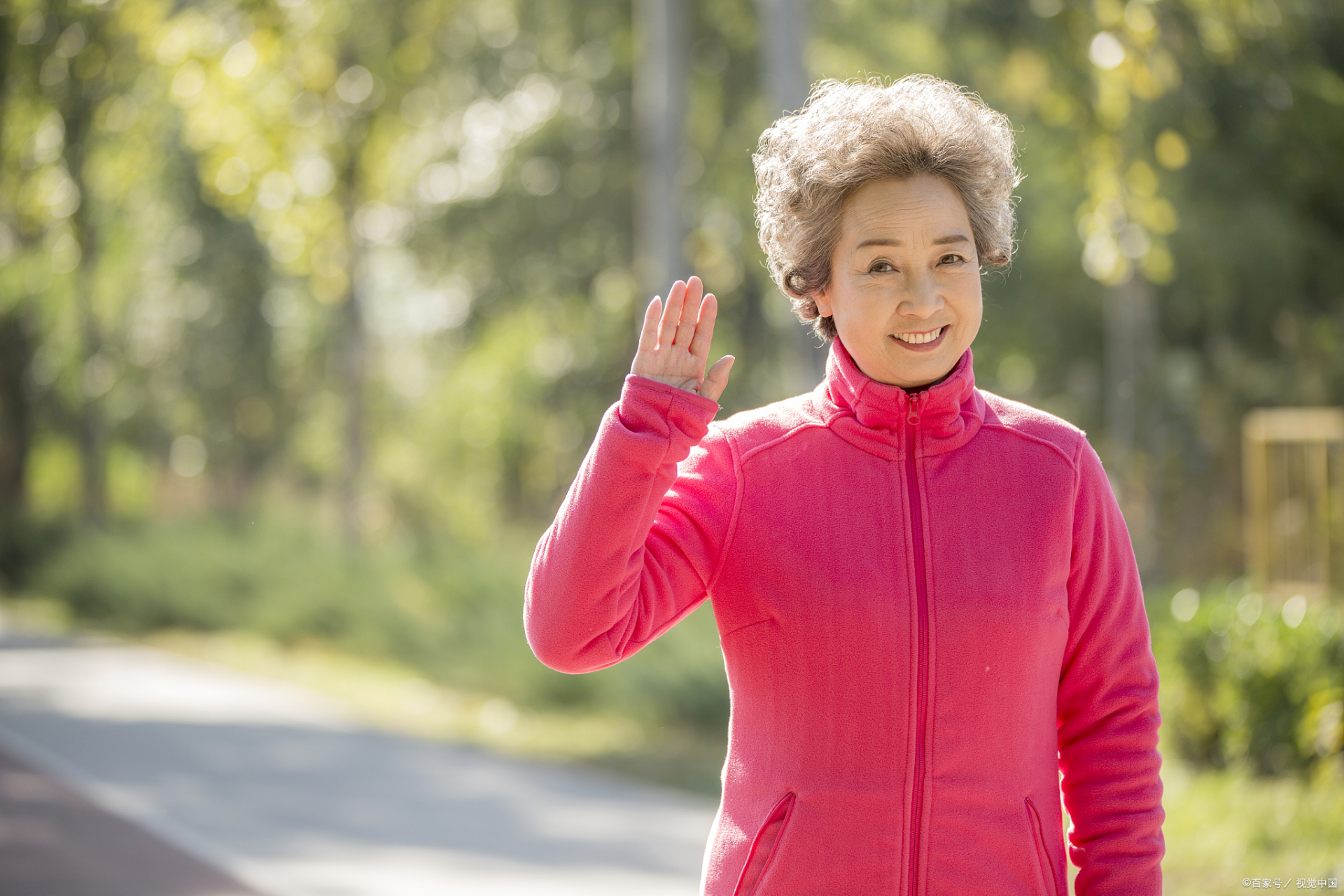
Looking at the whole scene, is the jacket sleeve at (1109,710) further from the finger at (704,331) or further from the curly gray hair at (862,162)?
the finger at (704,331)

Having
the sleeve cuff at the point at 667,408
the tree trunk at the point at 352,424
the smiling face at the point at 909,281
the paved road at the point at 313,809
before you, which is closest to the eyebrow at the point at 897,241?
the smiling face at the point at 909,281

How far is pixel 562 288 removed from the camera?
1823 centimetres

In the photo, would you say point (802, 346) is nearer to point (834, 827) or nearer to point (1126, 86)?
point (1126, 86)

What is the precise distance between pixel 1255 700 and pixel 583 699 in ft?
17.8

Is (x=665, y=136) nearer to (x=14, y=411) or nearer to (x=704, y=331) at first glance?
(x=704, y=331)

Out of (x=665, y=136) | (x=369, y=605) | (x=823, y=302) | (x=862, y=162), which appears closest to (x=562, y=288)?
(x=369, y=605)

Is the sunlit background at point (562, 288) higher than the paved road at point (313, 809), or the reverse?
the sunlit background at point (562, 288)

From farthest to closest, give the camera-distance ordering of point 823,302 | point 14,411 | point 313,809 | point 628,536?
point 14,411, point 313,809, point 823,302, point 628,536

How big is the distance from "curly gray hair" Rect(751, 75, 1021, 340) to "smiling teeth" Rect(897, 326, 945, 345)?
0.58 feet

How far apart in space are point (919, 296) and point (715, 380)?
314mm

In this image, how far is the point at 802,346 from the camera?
27.4 feet

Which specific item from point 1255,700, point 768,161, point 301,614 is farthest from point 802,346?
point 301,614

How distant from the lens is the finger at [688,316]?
193 centimetres

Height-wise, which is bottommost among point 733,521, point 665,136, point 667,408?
point 733,521
